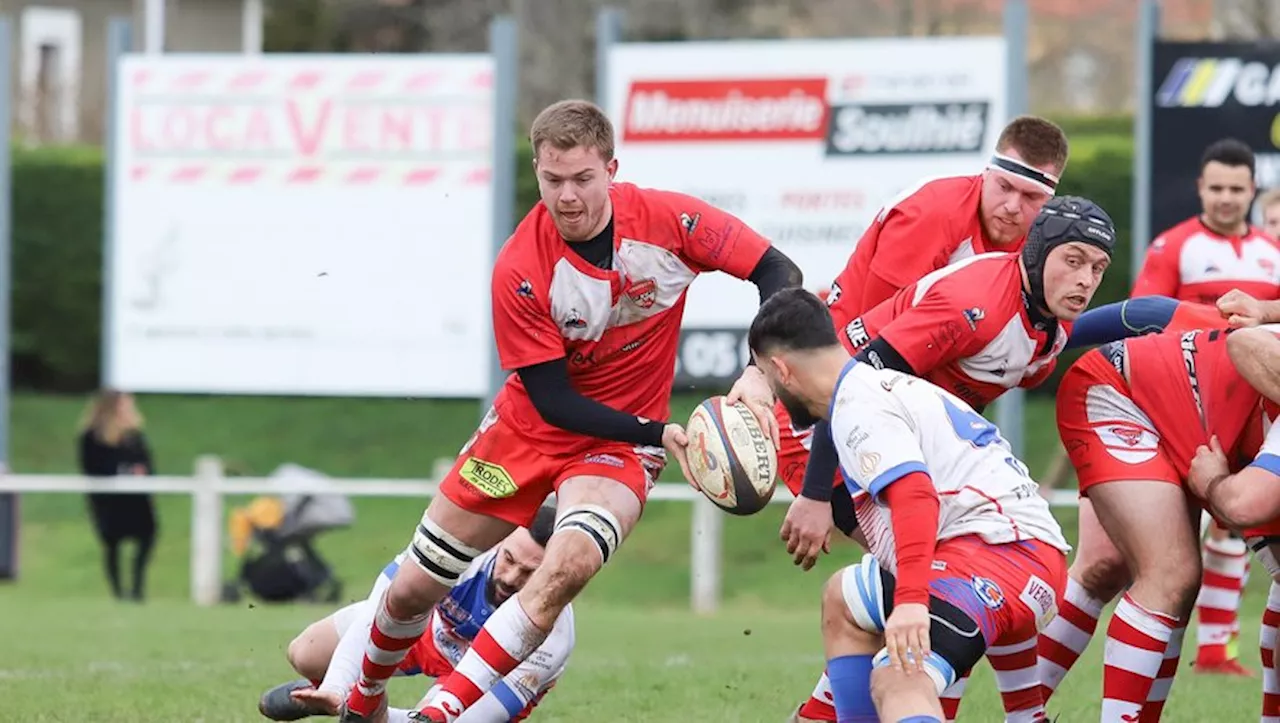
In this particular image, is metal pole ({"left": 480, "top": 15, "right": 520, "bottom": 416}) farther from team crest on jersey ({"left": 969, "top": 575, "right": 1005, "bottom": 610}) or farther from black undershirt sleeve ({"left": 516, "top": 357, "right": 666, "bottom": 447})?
team crest on jersey ({"left": 969, "top": 575, "right": 1005, "bottom": 610})

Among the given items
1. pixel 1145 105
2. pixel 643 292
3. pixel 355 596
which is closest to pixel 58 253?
pixel 355 596

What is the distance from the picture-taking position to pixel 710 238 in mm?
6887

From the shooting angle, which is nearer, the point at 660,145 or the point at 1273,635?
the point at 1273,635

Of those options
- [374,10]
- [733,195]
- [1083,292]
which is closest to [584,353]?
[1083,292]

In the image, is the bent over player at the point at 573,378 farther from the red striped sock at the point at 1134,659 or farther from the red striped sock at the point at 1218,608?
the red striped sock at the point at 1218,608

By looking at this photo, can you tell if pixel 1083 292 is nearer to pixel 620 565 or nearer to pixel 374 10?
pixel 620 565

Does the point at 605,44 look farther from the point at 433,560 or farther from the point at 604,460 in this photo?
the point at 433,560

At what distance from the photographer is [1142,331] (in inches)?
269

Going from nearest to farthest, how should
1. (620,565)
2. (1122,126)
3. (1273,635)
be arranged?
(1273,635)
(620,565)
(1122,126)

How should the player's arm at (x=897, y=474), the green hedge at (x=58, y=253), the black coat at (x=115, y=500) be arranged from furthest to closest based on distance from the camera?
the green hedge at (x=58, y=253), the black coat at (x=115, y=500), the player's arm at (x=897, y=474)

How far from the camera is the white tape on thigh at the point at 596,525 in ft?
21.1

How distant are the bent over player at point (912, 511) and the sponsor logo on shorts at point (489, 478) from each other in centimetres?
137

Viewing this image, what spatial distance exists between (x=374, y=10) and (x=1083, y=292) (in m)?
25.9

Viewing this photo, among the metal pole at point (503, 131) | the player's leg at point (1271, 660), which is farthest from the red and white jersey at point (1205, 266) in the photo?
the metal pole at point (503, 131)
